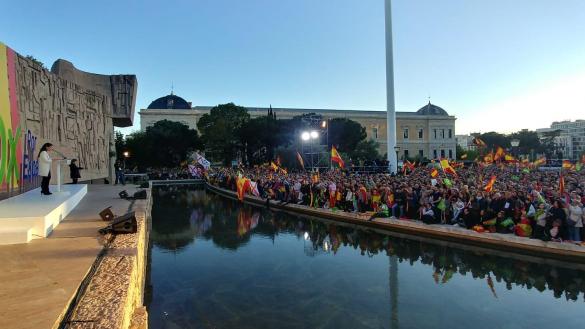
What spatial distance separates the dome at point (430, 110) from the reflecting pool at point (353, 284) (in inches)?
3116

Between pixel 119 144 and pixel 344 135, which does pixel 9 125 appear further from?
pixel 344 135

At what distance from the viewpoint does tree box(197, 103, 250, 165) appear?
52750 mm

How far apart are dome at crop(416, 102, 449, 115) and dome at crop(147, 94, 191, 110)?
50187 millimetres

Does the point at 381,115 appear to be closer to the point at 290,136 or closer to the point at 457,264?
the point at 290,136

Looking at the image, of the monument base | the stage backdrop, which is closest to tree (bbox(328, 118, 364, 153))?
the stage backdrop

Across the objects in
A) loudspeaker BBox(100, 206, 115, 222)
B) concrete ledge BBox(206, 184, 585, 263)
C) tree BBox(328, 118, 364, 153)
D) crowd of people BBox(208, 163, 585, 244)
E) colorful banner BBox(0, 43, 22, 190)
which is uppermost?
tree BBox(328, 118, 364, 153)

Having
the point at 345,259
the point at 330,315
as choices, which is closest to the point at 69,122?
the point at 345,259

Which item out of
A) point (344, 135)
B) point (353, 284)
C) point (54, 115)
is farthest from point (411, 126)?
point (353, 284)

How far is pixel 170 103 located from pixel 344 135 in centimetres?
3688

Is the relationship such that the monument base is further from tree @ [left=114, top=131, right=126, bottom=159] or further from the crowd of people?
tree @ [left=114, top=131, right=126, bottom=159]

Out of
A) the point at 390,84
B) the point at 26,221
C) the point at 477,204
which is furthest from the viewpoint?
the point at 390,84

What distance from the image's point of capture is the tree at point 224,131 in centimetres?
5275

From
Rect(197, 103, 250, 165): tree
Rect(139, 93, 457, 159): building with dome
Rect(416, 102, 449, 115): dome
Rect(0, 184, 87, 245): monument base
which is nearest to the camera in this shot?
Rect(0, 184, 87, 245): monument base

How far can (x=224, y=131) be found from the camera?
52.6 metres
